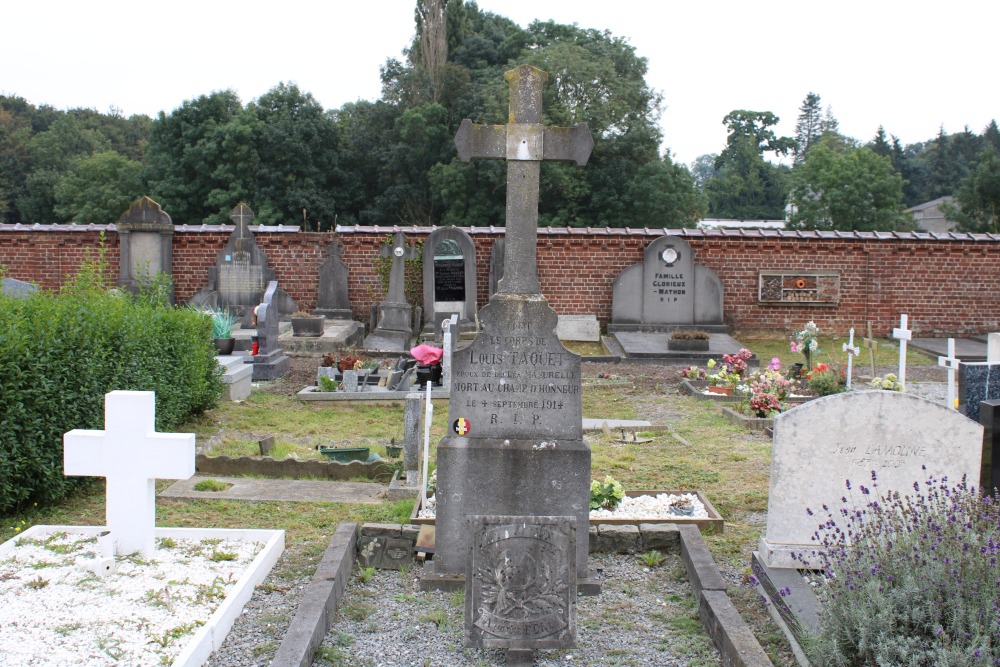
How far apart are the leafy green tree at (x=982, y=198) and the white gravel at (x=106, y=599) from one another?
32.7 m

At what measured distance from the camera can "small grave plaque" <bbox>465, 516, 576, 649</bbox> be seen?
13.7ft

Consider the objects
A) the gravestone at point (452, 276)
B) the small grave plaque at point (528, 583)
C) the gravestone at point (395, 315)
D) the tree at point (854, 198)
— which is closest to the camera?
the small grave plaque at point (528, 583)

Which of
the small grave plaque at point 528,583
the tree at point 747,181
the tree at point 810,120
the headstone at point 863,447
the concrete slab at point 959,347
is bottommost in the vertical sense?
the small grave plaque at point 528,583

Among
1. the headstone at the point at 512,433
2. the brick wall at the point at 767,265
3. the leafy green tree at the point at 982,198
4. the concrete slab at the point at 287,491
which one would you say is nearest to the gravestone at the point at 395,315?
the brick wall at the point at 767,265

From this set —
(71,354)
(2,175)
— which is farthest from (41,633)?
(2,175)

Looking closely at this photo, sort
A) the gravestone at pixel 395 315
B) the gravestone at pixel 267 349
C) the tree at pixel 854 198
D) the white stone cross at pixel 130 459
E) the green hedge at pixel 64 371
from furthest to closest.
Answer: the tree at pixel 854 198 < the gravestone at pixel 395 315 < the gravestone at pixel 267 349 < the green hedge at pixel 64 371 < the white stone cross at pixel 130 459

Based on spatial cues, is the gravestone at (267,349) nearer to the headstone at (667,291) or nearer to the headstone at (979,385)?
the headstone at (667,291)

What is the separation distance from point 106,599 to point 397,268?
13206 mm

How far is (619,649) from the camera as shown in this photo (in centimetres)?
437

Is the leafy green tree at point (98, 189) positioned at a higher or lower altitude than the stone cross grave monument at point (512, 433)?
higher

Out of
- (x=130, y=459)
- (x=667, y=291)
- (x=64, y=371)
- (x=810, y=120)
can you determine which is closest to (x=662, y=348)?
(x=667, y=291)

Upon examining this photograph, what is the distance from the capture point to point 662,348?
15508mm

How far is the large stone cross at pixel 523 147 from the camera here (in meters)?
5.59

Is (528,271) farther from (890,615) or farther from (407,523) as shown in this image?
(890,615)
